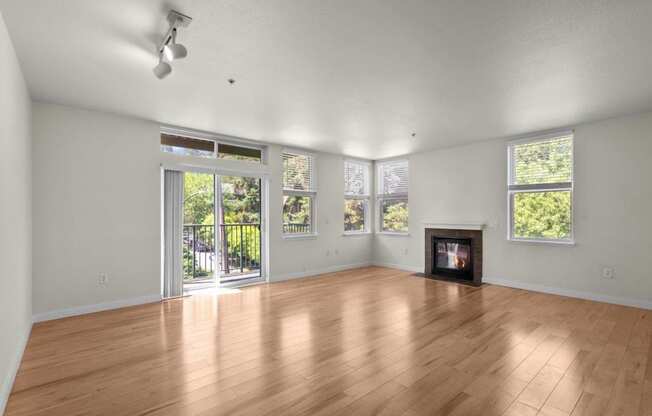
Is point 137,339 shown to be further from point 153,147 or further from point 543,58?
point 543,58

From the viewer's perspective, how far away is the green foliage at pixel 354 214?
725 centimetres

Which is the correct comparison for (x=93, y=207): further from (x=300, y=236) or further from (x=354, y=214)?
(x=354, y=214)

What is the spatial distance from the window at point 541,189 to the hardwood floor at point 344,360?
1.15 metres

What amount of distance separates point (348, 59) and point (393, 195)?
4882mm

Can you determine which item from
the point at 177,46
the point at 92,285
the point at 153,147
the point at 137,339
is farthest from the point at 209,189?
the point at 177,46

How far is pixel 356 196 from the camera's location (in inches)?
290

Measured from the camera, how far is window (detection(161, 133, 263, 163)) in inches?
190

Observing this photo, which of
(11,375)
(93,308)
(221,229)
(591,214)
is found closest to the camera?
(11,375)

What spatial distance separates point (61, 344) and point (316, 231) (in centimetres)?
427

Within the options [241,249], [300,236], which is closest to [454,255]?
[300,236]

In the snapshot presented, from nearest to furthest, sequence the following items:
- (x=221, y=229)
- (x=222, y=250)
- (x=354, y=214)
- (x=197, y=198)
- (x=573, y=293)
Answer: (x=573, y=293) < (x=197, y=198) < (x=221, y=229) < (x=222, y=250) < (x=354, y=214)

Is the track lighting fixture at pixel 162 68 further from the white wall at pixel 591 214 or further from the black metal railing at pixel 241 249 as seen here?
the white wall at pixel 591 214

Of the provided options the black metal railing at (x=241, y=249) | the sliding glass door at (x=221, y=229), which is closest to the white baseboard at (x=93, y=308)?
the sliding glass door at (x=221, y=229)

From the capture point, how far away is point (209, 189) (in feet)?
17.2
